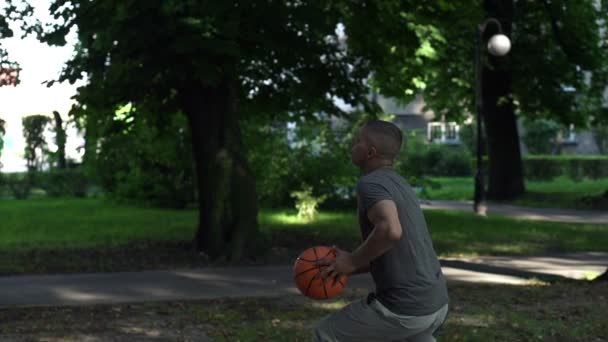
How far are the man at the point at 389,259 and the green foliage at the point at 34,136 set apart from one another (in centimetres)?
3036

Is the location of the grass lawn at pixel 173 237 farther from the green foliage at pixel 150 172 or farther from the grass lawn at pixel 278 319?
the grass lawn at pixel 278 319

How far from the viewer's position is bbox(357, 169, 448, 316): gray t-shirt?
4.45 m

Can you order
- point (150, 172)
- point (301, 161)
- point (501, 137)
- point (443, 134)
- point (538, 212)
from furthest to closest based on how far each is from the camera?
point (443, 134) → point (501, 137) → point (538, 212) → point (150, 172) → point (301, 161)

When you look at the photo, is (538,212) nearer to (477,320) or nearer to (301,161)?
(301,161)

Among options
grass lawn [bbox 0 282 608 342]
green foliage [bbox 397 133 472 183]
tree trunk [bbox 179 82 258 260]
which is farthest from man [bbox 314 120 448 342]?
green foliage [bbox 397 133 472 183]

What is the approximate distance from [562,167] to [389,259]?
4227cm

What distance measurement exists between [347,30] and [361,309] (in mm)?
11352

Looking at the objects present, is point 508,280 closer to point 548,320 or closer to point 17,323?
point 548,320

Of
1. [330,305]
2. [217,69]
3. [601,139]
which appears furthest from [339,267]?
[601,139]

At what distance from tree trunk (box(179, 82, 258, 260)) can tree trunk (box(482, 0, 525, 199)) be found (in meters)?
16.4

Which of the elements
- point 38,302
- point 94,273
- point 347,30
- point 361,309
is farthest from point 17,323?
point 347,30

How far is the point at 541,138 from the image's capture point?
52875mm

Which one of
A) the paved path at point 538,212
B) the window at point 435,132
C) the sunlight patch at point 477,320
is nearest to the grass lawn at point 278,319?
the sunlight patch at point 477,320

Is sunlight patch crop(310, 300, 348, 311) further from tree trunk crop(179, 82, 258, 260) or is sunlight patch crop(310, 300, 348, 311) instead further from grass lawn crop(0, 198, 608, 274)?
Answer: tree trunk crop(179, 82, 258, 260)
